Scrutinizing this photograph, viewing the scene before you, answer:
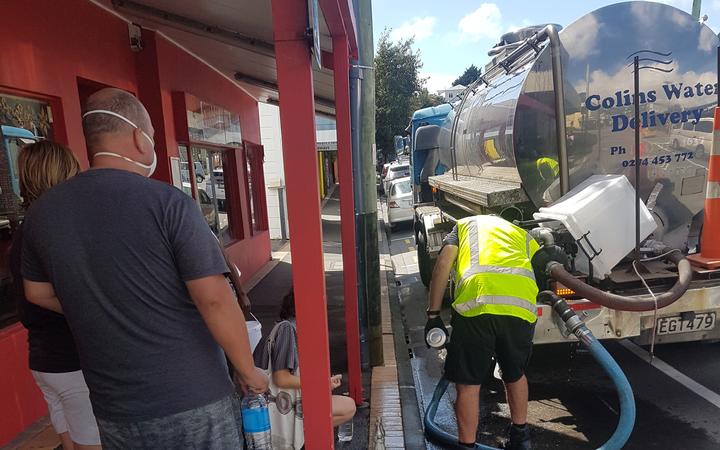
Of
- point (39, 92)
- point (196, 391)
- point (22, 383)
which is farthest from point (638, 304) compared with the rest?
point (39, 92)

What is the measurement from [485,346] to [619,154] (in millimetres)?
1947

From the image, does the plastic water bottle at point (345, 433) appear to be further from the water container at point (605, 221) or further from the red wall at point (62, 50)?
the red wall at point (62, 50)

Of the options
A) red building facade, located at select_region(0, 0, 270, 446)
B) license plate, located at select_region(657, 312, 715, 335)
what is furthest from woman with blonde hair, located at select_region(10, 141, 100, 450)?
license plate, located at select_region(657, 312, 715, 335)

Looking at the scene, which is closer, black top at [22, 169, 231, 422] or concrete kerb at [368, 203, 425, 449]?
black top at [22, 169, 231, 422]

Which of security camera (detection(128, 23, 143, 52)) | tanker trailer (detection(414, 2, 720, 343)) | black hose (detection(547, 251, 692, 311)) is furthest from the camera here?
security camera (detection(128, 23, 143, 52))

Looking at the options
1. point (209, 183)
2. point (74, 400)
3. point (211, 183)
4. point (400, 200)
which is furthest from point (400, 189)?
point (74, 400)

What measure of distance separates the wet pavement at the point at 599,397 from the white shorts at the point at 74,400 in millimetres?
2153

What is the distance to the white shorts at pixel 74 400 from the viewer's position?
6.80 feet

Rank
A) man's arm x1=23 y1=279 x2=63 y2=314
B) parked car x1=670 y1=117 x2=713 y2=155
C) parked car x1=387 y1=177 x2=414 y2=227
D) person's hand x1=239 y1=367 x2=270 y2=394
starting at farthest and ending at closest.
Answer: parked car x1=387 y1=177 x2=414 y2=227 < parked car x1=670 y1=117 x2=713 y2=155 < man's arm x1=23 y1=279 x2=63 y2=314 < person's hand x1=239 y1=367 x2=270 y2=394

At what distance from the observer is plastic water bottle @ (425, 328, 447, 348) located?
3107 mm

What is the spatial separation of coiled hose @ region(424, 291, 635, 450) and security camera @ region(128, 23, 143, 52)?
4356mm

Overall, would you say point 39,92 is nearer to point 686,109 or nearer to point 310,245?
point 310,245

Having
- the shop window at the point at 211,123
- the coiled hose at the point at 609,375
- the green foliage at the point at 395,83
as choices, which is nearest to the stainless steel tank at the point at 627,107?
the coiled hose at the point at 609,375

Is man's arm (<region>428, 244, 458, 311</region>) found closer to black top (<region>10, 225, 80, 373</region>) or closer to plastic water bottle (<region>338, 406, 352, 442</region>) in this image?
plastic water bottle (<region>338, 406, 352, 442</region>)
